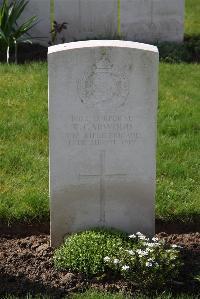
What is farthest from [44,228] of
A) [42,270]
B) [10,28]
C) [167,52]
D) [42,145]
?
[167,52]

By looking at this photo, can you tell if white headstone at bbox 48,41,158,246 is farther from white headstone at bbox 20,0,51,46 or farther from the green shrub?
white headstone at bbox 20,0,51,46

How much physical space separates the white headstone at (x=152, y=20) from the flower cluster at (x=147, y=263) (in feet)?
24.8

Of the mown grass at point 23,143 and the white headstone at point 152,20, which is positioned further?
the white headstone at point 152,20

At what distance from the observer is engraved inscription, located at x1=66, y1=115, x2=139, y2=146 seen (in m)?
4.81

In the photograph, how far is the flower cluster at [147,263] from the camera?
14.4ft

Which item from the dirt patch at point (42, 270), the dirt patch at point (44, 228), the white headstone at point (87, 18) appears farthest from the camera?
the white headstone at point (87, 18)

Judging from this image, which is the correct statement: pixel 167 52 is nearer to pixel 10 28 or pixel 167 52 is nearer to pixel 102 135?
pixel 10 28

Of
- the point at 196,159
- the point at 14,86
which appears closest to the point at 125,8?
the point at 14,86

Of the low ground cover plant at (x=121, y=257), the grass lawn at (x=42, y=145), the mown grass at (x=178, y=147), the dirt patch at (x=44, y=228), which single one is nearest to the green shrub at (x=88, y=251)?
the low ground cover plant at (x=121, y=257)

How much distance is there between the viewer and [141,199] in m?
5.05

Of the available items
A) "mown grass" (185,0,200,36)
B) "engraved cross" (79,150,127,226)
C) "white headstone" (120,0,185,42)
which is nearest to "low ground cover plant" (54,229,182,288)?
"engraved cross" (79,150,127,226)

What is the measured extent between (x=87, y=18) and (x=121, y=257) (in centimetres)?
764

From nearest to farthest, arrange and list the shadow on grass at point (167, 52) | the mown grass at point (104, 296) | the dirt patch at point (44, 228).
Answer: the mown grass at point (104, 296)
the dirt patch at point (44, 228)
the shadow on grass at point (167, 52)

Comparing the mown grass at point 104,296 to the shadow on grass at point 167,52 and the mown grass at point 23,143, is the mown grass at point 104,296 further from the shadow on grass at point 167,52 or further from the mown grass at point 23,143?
the shadow on grass at point 167,52
